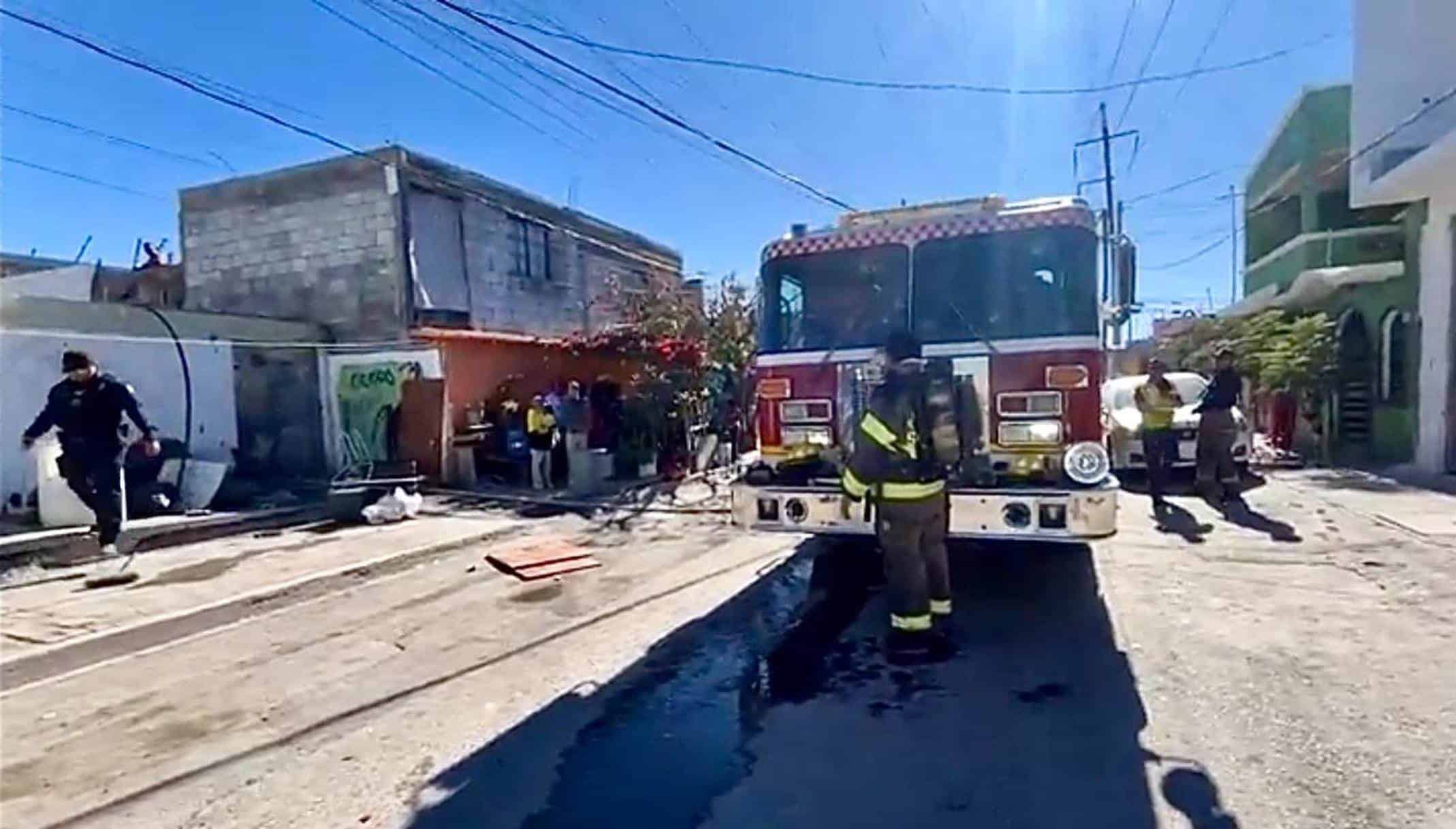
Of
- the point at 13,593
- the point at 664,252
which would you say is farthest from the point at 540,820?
the point at 664,252

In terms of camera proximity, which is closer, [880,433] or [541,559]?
[880,433]

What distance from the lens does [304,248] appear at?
596 inches

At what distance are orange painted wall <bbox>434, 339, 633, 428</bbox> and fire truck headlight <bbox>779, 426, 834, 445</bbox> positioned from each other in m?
8.71

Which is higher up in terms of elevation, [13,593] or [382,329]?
[382,329]

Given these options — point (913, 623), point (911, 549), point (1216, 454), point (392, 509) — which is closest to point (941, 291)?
point (911, 549)

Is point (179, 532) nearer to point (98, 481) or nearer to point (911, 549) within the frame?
point (98, 481)

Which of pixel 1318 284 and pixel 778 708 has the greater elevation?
pixel 1318 284

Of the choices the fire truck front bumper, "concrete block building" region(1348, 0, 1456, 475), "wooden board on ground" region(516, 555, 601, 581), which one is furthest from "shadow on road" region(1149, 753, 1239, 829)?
"concrete block building" region(1348, 0, 1456, 475)

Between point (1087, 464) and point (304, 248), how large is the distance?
14.0m

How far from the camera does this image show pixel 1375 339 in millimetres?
16781

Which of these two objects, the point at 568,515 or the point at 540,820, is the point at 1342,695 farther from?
the point at 568,515

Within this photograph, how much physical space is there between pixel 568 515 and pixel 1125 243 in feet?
24.2

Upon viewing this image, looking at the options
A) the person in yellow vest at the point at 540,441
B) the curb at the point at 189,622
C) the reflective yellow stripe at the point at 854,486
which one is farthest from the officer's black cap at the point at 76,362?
the person in yellow vest at the point at 540,441

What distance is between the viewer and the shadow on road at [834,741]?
337cm
